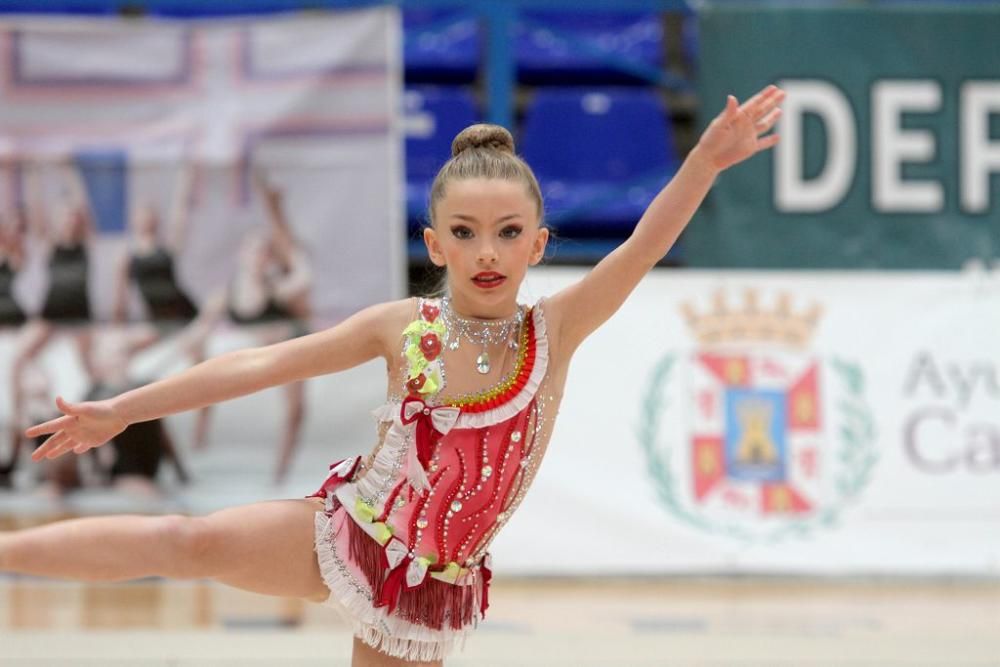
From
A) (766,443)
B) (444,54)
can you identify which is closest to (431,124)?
(444,54)

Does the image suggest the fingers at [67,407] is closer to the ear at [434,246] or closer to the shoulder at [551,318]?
the ear at [434,246]

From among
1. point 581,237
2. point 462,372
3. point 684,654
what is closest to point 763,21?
point 581,237

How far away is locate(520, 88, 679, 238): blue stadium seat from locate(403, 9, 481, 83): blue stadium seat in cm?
48

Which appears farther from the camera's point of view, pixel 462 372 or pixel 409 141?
pixel 409 141

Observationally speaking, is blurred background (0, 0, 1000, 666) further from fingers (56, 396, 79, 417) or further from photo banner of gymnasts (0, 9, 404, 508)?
fingers (56, 396, 79, 417)

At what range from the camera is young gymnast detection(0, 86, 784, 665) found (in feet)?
8.04

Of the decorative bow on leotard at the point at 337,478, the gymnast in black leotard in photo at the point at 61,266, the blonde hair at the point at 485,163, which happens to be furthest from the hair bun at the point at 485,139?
the gymnast in black leotard in photo at the point at 61,266

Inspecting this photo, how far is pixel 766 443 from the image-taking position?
556 cm

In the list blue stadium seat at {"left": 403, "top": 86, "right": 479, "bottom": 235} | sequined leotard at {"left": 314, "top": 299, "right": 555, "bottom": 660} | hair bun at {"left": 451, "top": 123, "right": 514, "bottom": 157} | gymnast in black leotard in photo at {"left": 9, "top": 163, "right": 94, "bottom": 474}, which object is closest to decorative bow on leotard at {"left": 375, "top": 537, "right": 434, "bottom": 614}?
sequined leotard at {"left": 314, "top": 299, "right": 555, "bottom": 660}

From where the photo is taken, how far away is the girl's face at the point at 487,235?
2.49 metres

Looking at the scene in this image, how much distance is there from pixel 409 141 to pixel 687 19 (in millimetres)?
1503

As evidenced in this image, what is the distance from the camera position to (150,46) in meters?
5.85

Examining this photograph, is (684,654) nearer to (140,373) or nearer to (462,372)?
(462,372)

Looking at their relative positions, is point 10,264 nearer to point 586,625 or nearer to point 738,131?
point 586,625
